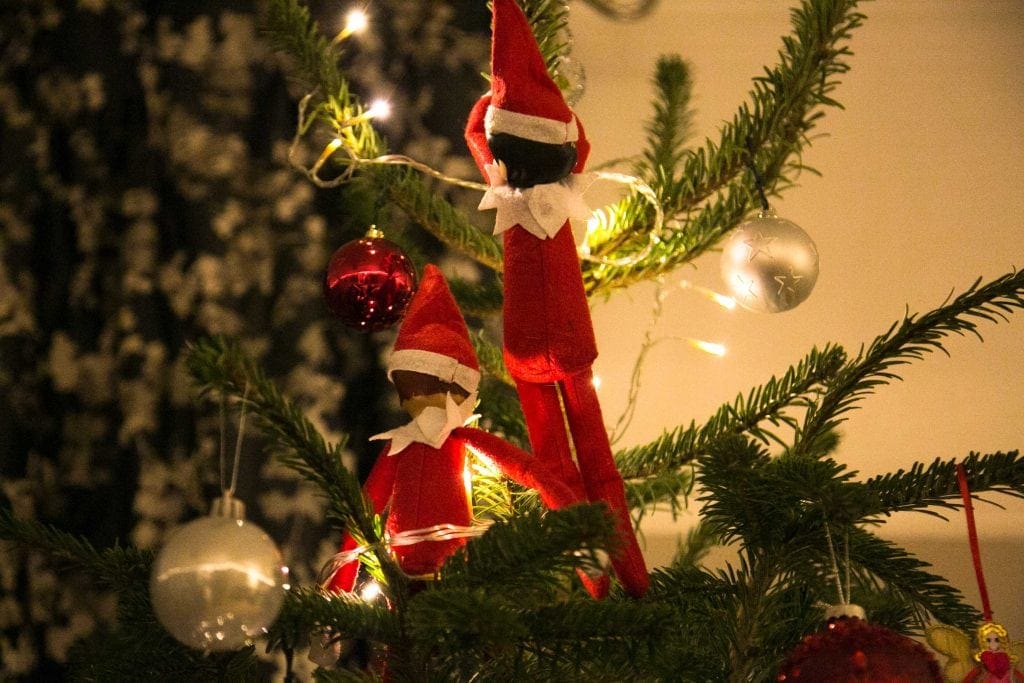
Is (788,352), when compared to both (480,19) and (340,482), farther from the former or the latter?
(340,482)

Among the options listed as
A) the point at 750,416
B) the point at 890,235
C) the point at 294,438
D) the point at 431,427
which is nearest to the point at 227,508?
the point at 294,438

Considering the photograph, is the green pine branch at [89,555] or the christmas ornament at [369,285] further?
the christmas ornament at [369,285]

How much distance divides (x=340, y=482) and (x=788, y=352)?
924 mm

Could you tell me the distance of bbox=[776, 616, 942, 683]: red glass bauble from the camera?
432 millimetres

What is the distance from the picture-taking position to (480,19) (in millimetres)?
1139

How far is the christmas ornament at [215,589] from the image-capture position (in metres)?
0.40

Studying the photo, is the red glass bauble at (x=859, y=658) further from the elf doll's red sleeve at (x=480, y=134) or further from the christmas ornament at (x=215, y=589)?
the elf doll's red sleeve at (x=480, y=134)

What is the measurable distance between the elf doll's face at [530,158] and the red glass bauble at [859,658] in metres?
0.31

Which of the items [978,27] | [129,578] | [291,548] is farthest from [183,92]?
[978,27]

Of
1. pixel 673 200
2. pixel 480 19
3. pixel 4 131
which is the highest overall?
pixel 480 19

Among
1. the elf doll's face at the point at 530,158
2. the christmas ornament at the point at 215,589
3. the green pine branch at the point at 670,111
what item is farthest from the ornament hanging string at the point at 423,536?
the green pine branch at the point at 670,111

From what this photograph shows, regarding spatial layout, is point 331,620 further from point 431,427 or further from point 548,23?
point 548,23

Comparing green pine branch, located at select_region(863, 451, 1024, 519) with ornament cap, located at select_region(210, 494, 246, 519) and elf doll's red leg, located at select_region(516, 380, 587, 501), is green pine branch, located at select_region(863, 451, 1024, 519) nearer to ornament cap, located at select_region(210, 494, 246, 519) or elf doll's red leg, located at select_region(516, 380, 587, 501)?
elf doll's red leg, located at select_region(516, 380, 587, 501)

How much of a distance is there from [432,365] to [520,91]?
179 millimetres
